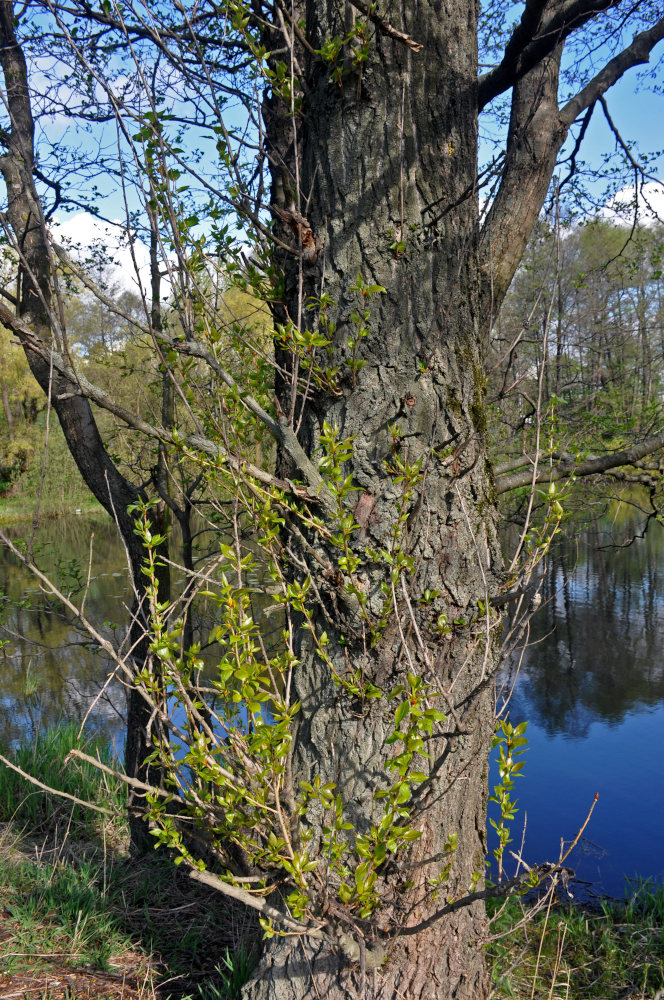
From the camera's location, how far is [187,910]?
289 centimetres

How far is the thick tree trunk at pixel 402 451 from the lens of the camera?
1.83 meters

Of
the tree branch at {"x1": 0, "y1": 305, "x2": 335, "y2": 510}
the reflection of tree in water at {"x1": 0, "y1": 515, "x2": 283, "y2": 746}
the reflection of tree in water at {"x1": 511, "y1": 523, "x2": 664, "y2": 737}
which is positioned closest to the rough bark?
the tree branch at {"x1": 0, "y1": 305, "x2": 335, "y2": 510}

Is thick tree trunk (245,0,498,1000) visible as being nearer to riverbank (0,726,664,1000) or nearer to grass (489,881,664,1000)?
riverbank (0,726,664,1000)

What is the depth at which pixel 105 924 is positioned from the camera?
2.59 m

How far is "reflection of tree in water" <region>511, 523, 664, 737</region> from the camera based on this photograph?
7410 millimetres

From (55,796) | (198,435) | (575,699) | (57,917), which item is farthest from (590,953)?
(575,699)

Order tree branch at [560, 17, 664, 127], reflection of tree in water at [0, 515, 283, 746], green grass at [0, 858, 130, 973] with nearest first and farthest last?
green grass at [0, 858, 130, 973] < tree branch at [560, 17, 664, 127] < reflection of tree in water at [0, 515, 283, 746]

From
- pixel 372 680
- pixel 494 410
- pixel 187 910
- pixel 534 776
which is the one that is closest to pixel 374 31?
pixel 372 680

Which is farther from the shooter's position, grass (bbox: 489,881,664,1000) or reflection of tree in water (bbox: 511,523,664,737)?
reflection of tree in water (bbox: 511,523,664,737)

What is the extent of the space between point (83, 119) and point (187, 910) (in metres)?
4.28

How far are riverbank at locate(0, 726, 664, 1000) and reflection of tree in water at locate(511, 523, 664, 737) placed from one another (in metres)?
2.76

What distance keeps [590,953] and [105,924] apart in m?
2.15

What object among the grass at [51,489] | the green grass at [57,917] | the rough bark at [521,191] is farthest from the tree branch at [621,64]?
the grass at [51,489]

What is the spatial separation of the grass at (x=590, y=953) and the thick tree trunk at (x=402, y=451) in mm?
877
